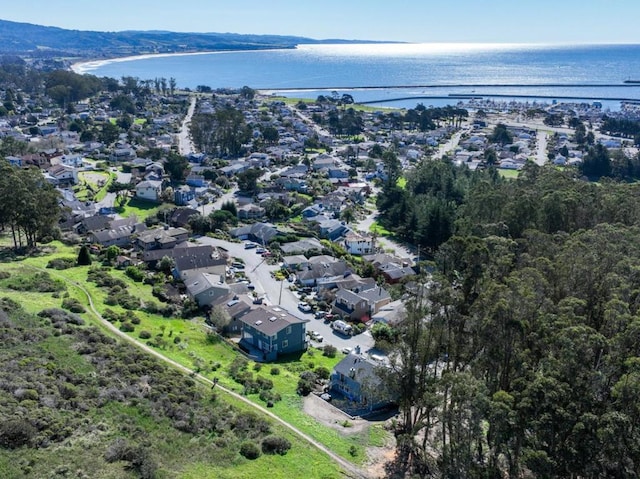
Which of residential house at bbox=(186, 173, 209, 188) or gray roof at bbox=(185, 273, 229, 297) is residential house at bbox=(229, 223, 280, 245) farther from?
residential house at bbox=(186, 173, 209, 188)

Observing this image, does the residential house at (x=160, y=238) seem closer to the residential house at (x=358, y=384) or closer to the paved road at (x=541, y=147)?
the residential house at (x=358, y=384)

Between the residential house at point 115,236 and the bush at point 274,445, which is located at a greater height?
the bush at point 274,445

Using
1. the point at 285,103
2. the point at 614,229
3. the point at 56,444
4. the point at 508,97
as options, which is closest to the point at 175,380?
the point at 56,444

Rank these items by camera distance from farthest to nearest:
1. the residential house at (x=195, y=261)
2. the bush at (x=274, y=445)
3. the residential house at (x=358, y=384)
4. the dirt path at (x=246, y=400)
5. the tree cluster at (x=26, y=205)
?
the residential house at (x=195, y=261) → the tree cluster at (x=26, y=205) → the residential house at (x=358, y=384) → the dirt path at (x=246, y=400) → the bush at (x=274, y=445)

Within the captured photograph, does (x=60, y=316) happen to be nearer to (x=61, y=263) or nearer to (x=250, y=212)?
(x=61, y=263)

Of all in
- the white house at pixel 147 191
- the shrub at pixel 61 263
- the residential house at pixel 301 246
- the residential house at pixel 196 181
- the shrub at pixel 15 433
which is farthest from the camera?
the residential house at pixel 196 181

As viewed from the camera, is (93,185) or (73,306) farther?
(93,185)

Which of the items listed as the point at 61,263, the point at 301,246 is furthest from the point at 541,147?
the point at 61,263

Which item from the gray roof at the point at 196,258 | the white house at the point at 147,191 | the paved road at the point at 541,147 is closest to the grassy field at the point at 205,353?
the gray roof at the point at 196,258
